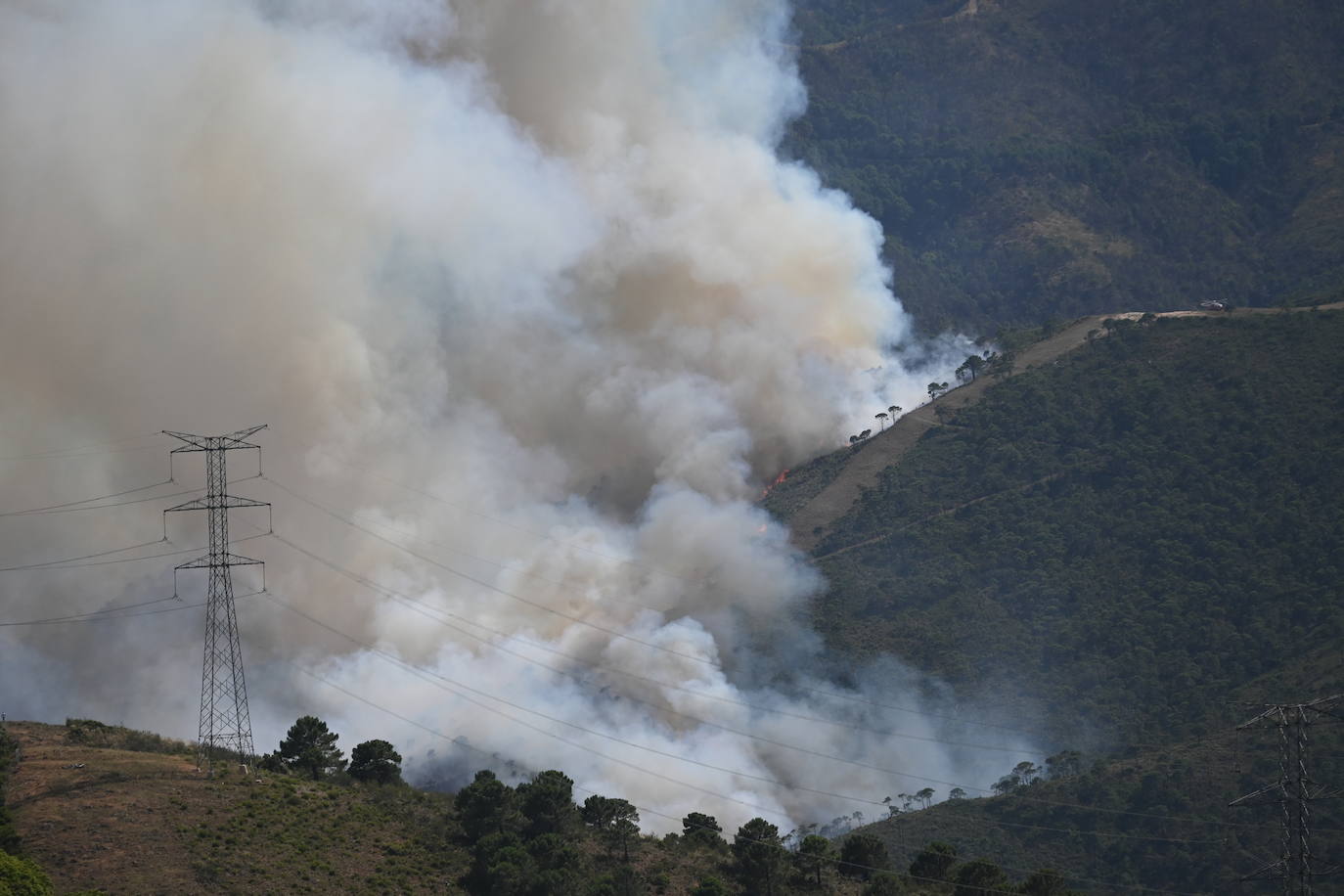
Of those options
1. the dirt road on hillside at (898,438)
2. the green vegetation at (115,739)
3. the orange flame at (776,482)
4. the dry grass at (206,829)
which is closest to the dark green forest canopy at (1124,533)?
the dirt road on hillside at (898,438)

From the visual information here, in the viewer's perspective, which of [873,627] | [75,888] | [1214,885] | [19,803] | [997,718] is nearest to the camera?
[75,888]

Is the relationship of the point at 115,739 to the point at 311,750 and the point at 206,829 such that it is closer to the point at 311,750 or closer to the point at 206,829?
the point at 311,750

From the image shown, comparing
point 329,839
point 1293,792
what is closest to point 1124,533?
point 1293,792

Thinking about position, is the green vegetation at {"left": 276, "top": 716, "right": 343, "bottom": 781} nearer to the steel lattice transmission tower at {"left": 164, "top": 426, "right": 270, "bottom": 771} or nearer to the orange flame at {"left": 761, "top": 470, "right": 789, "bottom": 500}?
the steel lattice transmission tower at {"left": 164, "top": 426, "right": 270, "bottom": 771}

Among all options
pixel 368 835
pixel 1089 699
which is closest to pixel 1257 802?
pixel 1089 699

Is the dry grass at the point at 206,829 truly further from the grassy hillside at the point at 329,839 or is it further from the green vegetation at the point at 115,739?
the green vegetation at the point at 115,739

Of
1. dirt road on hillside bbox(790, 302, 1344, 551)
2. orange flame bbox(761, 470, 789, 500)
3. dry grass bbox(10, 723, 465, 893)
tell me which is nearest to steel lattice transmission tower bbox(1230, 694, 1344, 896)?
dry grass bbox(10, 723, 465, 893)

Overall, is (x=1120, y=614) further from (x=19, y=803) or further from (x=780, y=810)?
(x=19, y=803)
